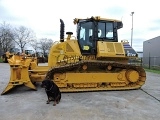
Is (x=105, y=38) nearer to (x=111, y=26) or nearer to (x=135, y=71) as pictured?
(x=111, y=26)

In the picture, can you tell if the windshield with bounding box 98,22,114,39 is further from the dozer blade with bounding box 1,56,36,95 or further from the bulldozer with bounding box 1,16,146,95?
the dozer blade with bounding box 1,56,36,95

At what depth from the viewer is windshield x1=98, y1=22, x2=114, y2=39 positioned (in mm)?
9484

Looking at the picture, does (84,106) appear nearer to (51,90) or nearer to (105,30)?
(51,90)

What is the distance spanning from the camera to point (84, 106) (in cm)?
643

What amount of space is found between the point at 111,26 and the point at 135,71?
6.90 feet

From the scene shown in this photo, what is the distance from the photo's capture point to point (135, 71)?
9156 millimetres

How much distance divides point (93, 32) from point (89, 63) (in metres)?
1.48

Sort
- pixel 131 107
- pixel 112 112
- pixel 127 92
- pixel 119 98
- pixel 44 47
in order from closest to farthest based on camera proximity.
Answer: pixel 112 112, pixel 131 107, pixel 119 98, pixel 127 92, pixel 44 47

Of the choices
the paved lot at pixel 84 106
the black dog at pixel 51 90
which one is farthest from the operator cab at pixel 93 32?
the black dog at pixel 51 90

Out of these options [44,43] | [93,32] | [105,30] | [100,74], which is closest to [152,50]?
[105,30]

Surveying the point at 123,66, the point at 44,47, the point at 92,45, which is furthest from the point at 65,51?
the point at 44,47

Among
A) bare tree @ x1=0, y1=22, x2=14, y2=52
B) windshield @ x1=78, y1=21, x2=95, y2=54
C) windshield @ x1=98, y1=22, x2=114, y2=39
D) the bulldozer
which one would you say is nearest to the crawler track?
the bulldozer

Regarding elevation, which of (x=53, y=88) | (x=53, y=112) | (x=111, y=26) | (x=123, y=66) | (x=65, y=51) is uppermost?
(x=111, y=26)

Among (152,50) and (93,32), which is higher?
(93,32)
